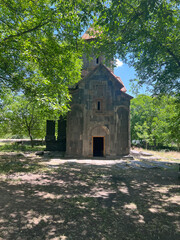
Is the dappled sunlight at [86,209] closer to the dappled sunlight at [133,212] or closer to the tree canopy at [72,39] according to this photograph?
the dappled sunlight at [133,212]

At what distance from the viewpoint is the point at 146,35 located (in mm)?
7242

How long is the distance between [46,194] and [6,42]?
7977mm

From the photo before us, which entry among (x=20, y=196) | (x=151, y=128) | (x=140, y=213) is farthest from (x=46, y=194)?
(x=151, y=128)

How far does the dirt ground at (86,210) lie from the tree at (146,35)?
624 cm

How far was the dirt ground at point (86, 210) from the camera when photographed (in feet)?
12.2

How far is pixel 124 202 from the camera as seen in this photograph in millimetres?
5578

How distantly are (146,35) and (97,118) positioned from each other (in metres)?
10.2

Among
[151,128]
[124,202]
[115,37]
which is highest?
[115,37]

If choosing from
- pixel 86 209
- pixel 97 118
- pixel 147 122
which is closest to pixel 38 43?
pixel 97 118

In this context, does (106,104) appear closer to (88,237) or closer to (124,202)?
(124,202)

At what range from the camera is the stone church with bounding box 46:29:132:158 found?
16250 mm

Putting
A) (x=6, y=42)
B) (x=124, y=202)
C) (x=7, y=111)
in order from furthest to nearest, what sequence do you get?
(x=7, y=111) < (x=6, y=42) < (x=124, y=202)

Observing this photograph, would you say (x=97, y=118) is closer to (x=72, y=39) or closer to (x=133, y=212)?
(x=72, y=39)

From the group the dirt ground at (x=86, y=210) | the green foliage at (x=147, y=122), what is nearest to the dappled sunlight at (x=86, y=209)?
the dirt ground at (x=86, y=210)
